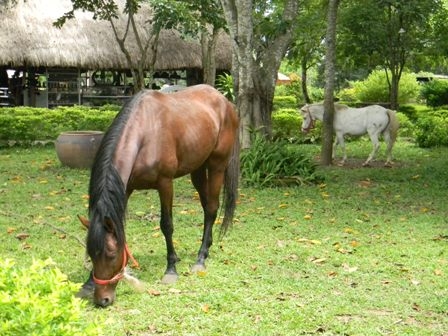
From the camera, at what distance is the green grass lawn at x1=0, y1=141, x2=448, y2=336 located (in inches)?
193

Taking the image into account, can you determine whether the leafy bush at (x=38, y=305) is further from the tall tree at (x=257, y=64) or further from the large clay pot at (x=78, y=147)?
the tall tree at (x=257, y=64)

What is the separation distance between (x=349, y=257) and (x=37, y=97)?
1922 cm

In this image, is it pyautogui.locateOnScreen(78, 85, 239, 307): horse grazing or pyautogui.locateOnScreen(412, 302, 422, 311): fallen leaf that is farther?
pyautogui.locateOnScreen(412, 302, 422, 311): fallen leaf

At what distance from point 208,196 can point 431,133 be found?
12.6 meters

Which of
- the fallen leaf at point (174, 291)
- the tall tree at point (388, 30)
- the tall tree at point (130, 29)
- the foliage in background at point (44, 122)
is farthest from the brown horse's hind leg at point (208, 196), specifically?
the tall tree at point (388, 30)

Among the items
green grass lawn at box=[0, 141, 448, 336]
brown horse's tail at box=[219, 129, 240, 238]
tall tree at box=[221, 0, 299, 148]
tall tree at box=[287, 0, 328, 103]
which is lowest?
green grass lawn at box=[0, 141, 448, 336]

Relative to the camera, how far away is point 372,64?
93.7 feet

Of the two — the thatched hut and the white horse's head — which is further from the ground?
the thatched hut

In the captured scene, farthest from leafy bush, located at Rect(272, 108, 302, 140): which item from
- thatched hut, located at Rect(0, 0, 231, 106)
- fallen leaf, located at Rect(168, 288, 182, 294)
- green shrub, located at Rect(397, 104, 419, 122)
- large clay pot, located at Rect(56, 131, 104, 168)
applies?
fallen leaf, located at Rect(168, 288, 182, 294)

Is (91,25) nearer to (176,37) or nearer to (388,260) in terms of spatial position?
(176,37)

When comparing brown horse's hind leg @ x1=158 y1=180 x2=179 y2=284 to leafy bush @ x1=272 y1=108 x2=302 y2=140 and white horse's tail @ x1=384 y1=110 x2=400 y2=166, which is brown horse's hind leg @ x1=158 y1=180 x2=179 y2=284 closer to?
white horse's tail @ x1=384 y1=110 x2=400 y2=166

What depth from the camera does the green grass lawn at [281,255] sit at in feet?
16.1

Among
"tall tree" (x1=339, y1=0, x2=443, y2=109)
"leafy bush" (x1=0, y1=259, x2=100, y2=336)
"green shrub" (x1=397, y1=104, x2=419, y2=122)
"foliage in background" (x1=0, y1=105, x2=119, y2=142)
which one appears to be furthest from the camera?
"green shrub" (x1=397, y1=104, x2=419, y2=122)

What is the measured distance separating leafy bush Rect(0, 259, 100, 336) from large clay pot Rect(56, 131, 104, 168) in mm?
10427
